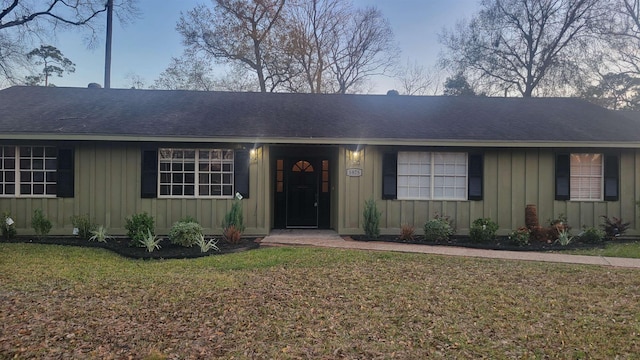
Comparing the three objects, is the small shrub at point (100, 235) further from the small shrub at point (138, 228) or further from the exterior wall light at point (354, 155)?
the exterior wall light at point (354, 155)

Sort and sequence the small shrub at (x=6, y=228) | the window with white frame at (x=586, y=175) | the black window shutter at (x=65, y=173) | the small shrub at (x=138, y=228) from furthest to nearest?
the window with white frame at (x=586, y=175)
the black window shutter at (x=65, y=173)
the small shrub at (x=6, y=228)
the small shrub at (x=138, y=228)

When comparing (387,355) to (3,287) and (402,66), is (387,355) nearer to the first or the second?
(3,287)

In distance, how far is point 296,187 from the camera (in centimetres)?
1042

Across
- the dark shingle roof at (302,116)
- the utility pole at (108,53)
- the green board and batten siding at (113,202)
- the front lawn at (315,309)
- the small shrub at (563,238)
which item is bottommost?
the front lawn at (315,309)

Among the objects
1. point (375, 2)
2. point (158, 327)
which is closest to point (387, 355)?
point (158, 327)

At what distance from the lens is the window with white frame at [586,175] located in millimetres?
9375

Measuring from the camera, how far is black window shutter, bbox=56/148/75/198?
28.8 ft

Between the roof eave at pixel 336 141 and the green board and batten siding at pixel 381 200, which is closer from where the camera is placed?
the roof eave at pixel 336 141

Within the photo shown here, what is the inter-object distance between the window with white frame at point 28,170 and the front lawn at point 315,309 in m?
3.09

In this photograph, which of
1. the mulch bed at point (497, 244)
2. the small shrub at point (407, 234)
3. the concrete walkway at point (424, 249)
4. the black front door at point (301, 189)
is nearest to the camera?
the concrete walkway at point (424, 249)

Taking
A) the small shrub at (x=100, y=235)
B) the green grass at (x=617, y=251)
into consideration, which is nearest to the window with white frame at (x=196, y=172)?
the small shrub at (x=100, y=235)

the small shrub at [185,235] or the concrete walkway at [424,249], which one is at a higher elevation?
the small shrub at [185,235]

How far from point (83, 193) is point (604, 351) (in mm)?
9702

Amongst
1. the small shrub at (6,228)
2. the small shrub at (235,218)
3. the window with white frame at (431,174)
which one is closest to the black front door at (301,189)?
the small shrub at (235,218)
